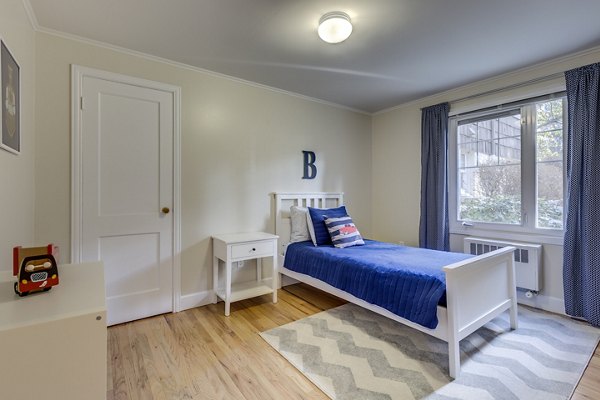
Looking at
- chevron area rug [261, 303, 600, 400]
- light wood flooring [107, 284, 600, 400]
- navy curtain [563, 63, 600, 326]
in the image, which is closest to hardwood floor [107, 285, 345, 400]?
light wood flooring [107, 284, 600, 400]

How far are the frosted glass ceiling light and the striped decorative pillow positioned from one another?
1.76m

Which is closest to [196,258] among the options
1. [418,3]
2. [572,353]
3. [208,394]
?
[208,394]

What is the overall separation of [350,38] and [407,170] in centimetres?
214

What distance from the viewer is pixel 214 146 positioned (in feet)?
9.29

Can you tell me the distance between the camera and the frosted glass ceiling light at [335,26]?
1878mm

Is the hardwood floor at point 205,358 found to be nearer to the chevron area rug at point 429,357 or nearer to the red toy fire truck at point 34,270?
the chevron area rug at point 429,357

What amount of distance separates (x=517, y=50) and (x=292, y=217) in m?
2.61

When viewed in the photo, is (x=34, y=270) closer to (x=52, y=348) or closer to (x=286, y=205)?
(x=52, y=348)

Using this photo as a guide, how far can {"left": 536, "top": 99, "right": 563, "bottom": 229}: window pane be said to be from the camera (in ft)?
8.59

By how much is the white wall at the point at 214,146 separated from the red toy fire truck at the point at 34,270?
1289mm

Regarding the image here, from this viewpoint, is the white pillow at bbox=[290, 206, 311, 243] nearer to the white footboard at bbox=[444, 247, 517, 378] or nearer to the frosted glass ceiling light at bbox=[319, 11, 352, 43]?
the white footboard at bbox=[444, 247, 517, 378]

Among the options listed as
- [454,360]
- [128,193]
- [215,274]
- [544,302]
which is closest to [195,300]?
[215,274]

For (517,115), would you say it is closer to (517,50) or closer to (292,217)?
(517,50)

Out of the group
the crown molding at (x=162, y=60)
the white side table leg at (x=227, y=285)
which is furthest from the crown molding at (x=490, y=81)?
the white side table leg at (x=227, y=285)
